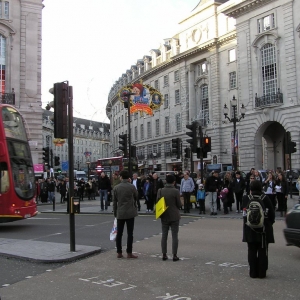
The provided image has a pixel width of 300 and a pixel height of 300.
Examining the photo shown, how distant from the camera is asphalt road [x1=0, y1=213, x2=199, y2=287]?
786 centimetres

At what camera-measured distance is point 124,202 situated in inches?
346

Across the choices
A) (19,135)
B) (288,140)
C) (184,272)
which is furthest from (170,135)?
(184,272)

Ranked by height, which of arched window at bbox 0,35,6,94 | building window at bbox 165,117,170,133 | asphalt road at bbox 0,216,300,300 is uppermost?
arched window at bbox 0,35,6,94

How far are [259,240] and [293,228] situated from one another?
174cm

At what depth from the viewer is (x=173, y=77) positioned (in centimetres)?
6153

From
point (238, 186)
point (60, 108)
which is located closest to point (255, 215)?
point (60, 108)

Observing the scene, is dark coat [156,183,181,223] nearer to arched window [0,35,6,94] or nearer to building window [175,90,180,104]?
arched window [0,35,6,94]

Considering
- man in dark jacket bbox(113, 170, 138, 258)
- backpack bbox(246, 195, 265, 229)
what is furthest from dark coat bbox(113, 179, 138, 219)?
backpack bbox(246, 195, 265, 229)

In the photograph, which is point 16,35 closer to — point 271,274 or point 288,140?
point 288,140

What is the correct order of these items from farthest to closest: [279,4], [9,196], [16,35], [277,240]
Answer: [279,4], [16,35], [9,196], [277,240]

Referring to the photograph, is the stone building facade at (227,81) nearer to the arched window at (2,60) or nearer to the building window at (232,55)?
the building window at (232,55)

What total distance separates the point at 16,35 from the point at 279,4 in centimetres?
2411

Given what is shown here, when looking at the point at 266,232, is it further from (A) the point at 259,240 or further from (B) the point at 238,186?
(B) the point at 238,186

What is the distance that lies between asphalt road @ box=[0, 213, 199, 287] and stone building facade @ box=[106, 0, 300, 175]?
71.0ft
